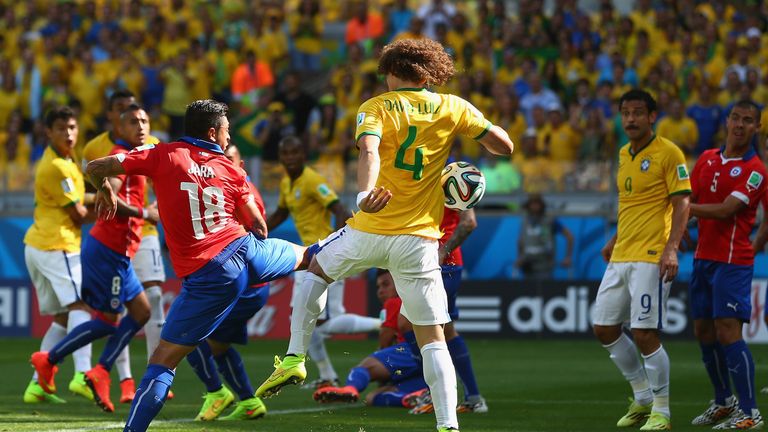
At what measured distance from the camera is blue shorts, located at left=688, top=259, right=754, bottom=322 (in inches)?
361

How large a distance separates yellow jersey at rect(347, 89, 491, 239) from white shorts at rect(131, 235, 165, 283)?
15.7ft

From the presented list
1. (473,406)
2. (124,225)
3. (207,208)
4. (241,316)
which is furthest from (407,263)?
(124,225)

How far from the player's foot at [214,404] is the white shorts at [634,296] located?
9.54 feet

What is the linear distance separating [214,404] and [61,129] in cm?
300

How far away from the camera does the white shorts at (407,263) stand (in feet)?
23.7

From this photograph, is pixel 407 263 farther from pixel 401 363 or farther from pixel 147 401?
pixel 401 363

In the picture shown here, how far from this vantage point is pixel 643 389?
9.27 m

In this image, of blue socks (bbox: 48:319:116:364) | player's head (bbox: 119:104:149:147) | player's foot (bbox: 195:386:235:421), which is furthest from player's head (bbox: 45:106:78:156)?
player's foot (bbox: 195:386:235:421)

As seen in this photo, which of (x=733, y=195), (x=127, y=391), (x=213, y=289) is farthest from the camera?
(x=127, y=391)

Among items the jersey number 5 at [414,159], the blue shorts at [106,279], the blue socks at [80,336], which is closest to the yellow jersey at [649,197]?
the jersey number 5 at [414,159]

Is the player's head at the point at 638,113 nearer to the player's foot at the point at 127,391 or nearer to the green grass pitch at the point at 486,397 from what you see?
the green grass pitch at the point at 486,397

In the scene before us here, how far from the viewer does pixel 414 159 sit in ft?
23.7

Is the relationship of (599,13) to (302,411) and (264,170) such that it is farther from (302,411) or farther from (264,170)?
(302,411)

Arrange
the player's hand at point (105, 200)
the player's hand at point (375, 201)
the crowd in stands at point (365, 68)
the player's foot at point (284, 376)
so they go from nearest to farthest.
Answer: the player's hand at point (375, 201) < the player's foot at point (284, 376) < the player's hand at point (105, 200) < the crowd in stands at point (365, 68)
